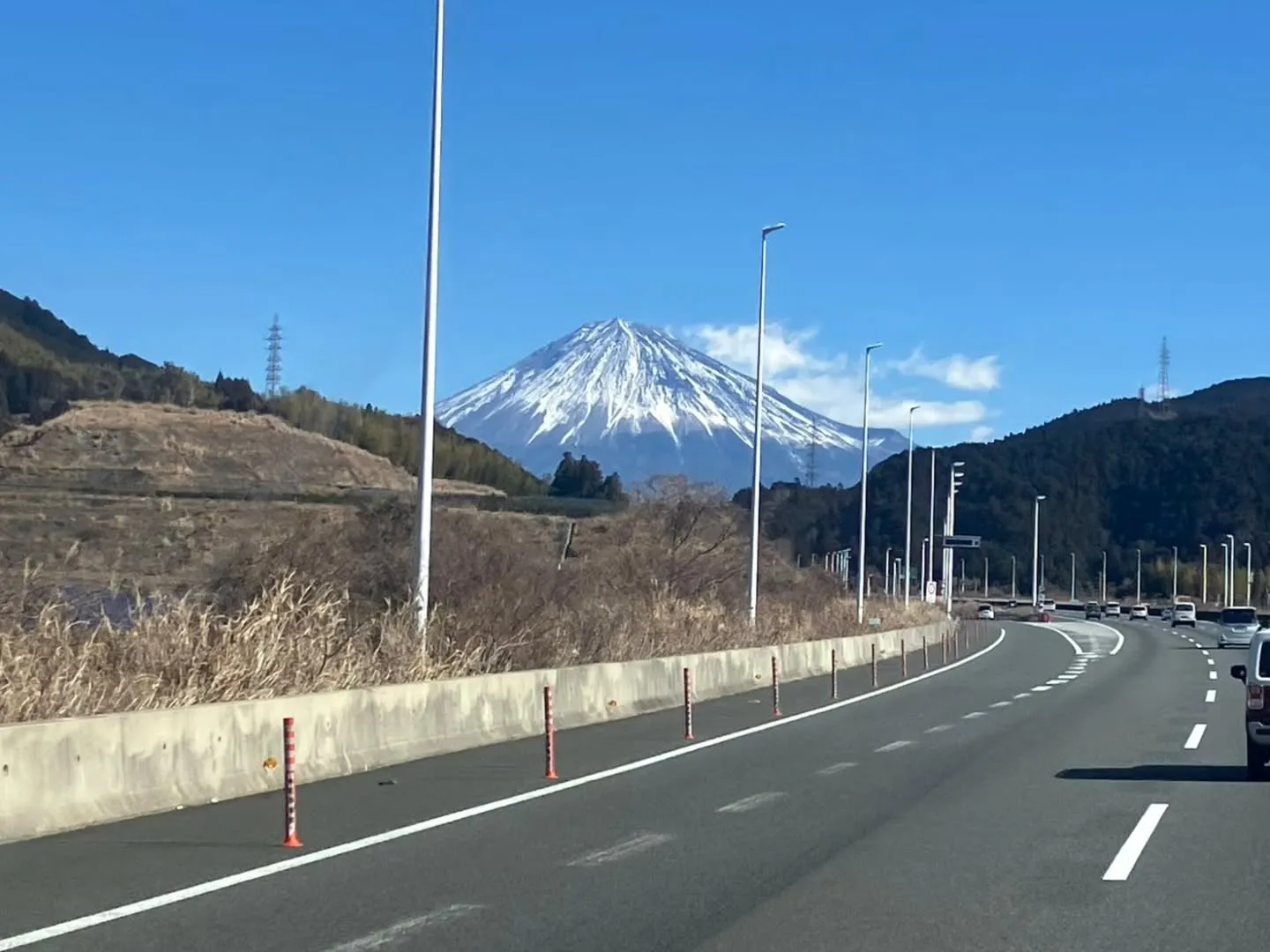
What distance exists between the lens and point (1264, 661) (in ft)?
55.1

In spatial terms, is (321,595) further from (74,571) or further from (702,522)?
(702,522)

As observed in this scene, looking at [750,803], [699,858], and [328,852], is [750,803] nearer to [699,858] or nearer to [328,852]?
[699,858]

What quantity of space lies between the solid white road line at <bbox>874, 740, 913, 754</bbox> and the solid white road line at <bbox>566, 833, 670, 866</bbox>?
7508 mm

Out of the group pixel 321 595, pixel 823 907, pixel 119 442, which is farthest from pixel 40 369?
pixel 823 907

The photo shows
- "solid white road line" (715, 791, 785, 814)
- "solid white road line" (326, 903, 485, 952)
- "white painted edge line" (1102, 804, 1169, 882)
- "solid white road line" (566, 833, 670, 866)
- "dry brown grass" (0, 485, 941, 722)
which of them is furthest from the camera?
"dry brown grass" (0, 485, 941, 722)

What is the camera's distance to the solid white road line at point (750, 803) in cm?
1407

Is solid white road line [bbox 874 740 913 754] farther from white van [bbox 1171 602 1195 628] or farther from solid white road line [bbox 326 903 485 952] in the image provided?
white van [bbox 1171 602 1195 628]

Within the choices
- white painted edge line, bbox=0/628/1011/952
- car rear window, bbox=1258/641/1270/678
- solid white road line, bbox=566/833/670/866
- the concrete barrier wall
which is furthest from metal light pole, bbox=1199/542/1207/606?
solid white road line, bbox=566/833/670/866

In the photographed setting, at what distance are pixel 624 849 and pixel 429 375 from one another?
11.3 m

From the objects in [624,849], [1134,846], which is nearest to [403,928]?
[624,849]

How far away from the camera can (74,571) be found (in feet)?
110

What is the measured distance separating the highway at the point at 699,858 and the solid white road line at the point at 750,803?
4 cm

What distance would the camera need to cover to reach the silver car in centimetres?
6125

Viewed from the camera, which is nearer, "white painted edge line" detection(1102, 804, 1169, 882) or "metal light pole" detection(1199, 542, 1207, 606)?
"white painted edge line" detection(1102, 804, 1169, 882)
